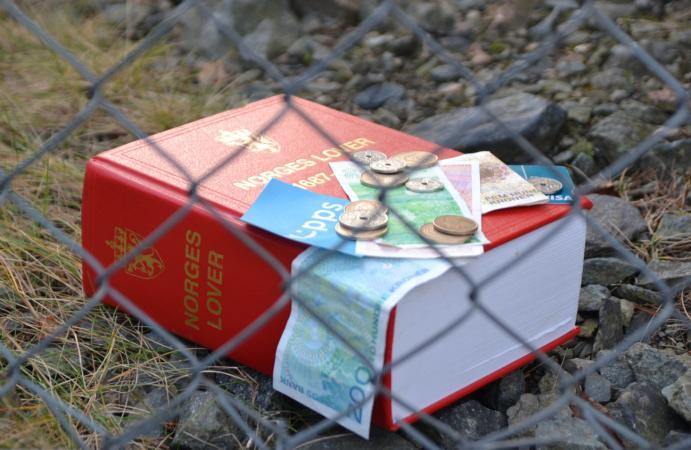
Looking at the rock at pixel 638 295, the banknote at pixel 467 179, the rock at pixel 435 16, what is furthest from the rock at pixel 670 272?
the rock at pixel 435 16

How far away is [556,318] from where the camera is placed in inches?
53.8

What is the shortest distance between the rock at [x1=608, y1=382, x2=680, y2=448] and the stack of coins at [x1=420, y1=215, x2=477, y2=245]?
0.98 ft

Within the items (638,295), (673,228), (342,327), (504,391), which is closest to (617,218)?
(673,228)

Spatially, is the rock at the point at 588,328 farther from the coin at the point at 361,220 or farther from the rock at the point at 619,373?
the coin at the point at 361,220

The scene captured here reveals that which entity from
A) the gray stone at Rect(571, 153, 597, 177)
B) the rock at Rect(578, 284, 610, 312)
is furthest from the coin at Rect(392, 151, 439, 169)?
the gray stone at Rect(571, 153, 597, 177)

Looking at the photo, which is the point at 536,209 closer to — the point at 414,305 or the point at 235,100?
the point at 414,305

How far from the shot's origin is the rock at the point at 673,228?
1653mm

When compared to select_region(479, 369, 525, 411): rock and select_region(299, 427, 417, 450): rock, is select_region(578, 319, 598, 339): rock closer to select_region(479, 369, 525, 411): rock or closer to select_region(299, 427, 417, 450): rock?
select_region(479, 369, 525, 411): rock

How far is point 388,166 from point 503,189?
154 millimetres

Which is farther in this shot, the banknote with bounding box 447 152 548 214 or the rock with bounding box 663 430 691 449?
the banknote with bounding box 447 152 548 214

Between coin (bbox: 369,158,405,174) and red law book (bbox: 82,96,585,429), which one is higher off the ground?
coin (bbox: 369,158,405,174)

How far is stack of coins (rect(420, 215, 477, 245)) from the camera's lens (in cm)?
118

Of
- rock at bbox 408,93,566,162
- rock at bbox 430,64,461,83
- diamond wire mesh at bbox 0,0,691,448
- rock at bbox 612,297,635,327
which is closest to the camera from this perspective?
diamond wire mesh at bbox 0,0,691,448

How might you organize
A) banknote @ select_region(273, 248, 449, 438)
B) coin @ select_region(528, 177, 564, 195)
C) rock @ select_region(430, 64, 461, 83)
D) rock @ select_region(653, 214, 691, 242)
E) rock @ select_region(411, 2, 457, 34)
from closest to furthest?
banknote @ select_region(273, 248, 449, 438) < coin @ select_region(528, 177, 564, 195) < rock @ select_region(653, 214, 691, 242) < rock @ select_region(430, 64, 461, 83) < rock @ select_region(411, 2, 457, 34)
